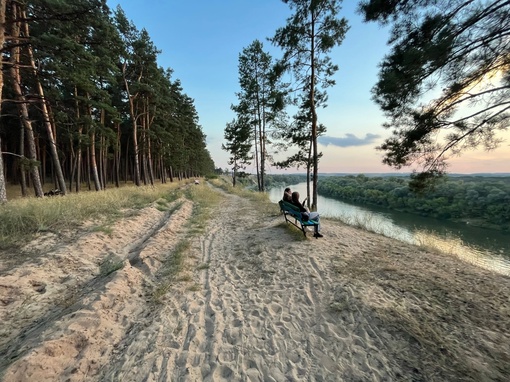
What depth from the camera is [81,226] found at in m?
Result: 6.86

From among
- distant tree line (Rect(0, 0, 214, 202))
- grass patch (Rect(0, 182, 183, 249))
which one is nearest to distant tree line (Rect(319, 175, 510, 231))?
grass patch (Rect(0, 182, 183, 249))

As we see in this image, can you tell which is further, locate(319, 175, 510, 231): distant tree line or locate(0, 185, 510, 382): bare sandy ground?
locate(319, 175, 510, 231): distant tree line

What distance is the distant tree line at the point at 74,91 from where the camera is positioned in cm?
862

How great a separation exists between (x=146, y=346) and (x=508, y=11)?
7720 mm

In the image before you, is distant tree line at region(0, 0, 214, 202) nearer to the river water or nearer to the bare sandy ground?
the bare sandy ground

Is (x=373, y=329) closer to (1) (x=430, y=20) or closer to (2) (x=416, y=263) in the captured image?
(2) (x=416, y=263)

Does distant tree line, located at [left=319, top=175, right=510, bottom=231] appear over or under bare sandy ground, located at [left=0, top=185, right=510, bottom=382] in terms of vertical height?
under

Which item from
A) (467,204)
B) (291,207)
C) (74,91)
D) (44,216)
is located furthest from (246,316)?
(467,204)

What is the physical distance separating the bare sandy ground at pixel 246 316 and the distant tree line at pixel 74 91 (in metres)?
6.64

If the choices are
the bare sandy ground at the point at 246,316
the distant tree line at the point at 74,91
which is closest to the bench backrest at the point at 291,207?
the bare sandy ground at the point at 246,316

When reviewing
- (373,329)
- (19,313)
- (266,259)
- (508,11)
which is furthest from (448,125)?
(19,313)

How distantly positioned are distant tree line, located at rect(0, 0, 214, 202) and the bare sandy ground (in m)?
6.64

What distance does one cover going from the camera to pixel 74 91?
51.7 feet

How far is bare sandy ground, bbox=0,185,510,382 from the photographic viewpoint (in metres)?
2.60
